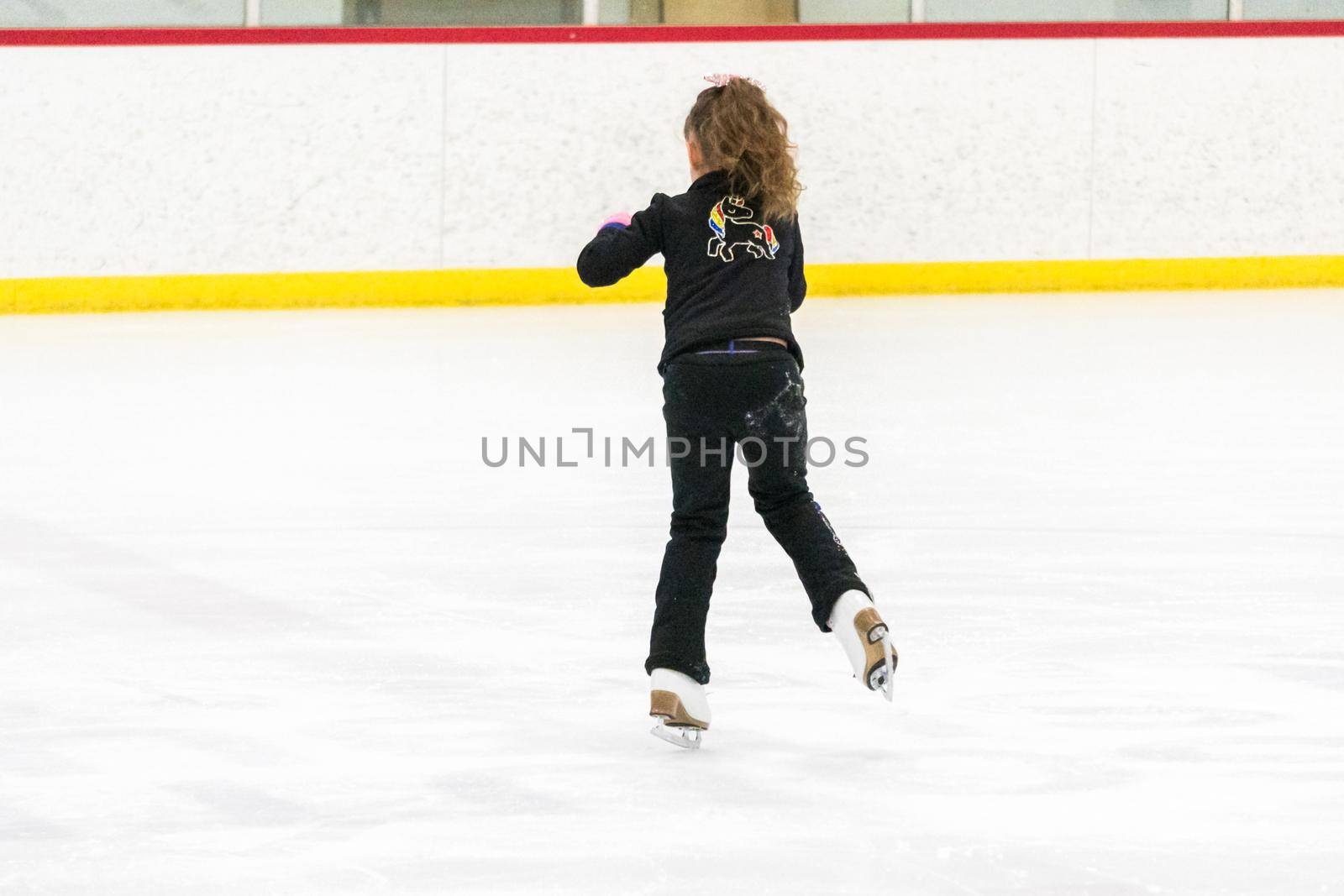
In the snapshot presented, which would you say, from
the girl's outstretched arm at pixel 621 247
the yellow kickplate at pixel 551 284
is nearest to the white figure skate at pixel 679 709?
the girl's outstretched arm at pixel 621 247

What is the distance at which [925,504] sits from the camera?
523 cm

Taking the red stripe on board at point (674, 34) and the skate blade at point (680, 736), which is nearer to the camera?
the skate blade at point (680, 736)

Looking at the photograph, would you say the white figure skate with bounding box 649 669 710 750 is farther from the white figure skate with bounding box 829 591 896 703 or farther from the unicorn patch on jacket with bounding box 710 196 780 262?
the unicorn patch on jacket with bounding box 710 196 780 262

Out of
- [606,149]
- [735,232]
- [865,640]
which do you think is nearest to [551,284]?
[606,149]

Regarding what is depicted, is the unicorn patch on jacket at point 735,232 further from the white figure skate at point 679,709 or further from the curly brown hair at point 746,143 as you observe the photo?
the white figure skate at point 679,709

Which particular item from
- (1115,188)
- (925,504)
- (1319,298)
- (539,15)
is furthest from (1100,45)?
(925,504)

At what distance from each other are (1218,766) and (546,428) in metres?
3.83

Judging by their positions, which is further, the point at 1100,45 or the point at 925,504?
the point at 1100,45

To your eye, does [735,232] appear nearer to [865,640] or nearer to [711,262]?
[711,262]

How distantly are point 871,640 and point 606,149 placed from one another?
7.89 metres

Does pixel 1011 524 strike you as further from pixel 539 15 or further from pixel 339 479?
pixel 539 15

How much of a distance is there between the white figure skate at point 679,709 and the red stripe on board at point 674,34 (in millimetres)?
7967

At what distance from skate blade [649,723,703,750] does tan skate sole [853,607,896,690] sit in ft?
0.91

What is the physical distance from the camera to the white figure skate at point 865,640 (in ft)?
10.2
